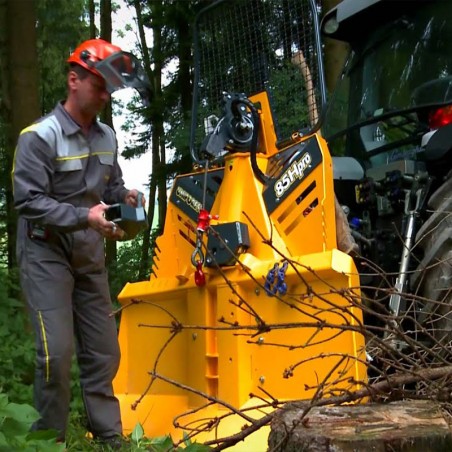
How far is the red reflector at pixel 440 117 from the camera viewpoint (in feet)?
13.7

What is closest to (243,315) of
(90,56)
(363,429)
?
(90,56)

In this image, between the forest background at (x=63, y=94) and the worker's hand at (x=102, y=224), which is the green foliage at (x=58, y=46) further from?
the worker's hand at (x=102, y=224)

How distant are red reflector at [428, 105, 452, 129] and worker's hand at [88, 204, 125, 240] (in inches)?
71.8

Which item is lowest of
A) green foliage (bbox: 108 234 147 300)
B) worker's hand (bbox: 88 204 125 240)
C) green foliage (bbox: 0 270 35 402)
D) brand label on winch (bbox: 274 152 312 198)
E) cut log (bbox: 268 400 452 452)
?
green foliage (bbox: 0 270 35 402)

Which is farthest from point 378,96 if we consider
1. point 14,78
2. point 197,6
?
point 197,6

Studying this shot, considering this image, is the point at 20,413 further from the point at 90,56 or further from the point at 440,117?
the point at 440,117

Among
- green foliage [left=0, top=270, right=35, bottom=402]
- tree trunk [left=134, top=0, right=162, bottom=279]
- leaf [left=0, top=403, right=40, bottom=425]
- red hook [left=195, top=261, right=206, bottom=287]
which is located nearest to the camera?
leaf [left=0, top=403, right=40, bottom=425]

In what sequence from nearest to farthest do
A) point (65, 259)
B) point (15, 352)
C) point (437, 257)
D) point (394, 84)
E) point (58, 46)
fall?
point (437, 257) → point (65, 259) → point (394, 84) → point (15, 352) → point (58, 46)

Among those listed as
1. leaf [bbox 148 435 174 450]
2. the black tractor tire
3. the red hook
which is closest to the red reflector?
the black tractor tire

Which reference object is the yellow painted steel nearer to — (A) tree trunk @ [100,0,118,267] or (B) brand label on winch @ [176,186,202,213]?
(B) brand label on winch @ [176,186,202,213]

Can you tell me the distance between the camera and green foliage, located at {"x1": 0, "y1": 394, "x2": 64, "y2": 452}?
103 inches

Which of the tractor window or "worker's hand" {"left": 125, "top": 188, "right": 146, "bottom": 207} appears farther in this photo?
the tractor window

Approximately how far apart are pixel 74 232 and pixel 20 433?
1344mm

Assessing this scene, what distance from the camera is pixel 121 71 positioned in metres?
3.95
